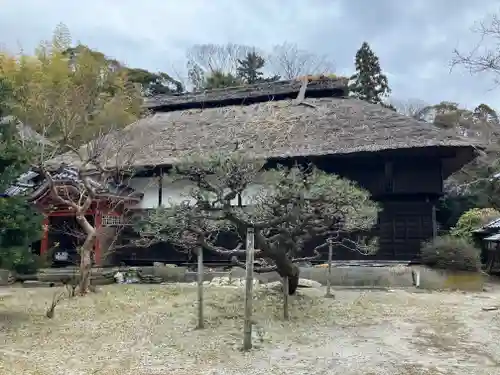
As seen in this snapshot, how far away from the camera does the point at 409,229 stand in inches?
544

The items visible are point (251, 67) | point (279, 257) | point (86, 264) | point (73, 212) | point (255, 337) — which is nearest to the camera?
point (255, 337)

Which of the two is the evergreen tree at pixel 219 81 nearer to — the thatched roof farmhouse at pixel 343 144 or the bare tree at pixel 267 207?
the thatched roof farmhouse at pixel 343 144

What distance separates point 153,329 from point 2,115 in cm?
441

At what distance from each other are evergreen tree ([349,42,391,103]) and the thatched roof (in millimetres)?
8652

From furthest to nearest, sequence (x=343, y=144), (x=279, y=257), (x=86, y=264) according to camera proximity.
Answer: (x=343, y=144) < (x=86, y=264) < (x=279, y=257)

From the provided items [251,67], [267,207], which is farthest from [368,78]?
[267,207]

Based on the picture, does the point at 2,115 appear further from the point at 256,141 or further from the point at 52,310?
the point at 256,141

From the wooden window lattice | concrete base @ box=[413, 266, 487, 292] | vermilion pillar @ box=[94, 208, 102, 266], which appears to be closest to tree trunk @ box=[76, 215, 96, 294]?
vermilion pillar @ box=[94, 208, 102, 266]

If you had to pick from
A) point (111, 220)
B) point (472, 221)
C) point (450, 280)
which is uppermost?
point (472, 221)

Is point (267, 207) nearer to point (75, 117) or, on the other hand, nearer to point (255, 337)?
point (255, 337)

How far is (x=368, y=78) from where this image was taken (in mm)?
28734

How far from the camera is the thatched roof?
1409cm

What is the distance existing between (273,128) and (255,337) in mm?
10579

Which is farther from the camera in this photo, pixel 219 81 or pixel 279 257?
pixel 219 81
